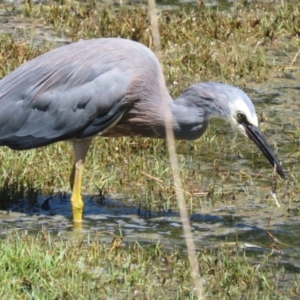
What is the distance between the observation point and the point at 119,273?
5.69 meters

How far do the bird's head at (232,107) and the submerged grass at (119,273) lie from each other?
3.76ft

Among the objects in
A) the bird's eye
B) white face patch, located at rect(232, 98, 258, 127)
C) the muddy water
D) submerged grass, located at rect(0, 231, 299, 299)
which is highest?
white face patch, located at rect(232, 98, 258, 127)

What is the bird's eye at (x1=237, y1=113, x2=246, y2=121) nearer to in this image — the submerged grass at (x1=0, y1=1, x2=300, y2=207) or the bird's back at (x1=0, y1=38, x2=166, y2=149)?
the bird's back at (x1=0, y1=38, x2=166, y2=149)

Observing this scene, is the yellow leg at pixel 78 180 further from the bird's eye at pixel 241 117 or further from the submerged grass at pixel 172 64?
the bird's eye at pixel 241 117

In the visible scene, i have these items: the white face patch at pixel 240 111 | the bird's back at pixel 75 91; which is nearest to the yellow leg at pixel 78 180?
the bird's back at pixel 75 91

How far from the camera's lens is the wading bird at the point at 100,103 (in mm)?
6922

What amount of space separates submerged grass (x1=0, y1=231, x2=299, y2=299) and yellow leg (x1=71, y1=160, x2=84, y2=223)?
0.78 m

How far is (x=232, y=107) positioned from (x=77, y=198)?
3.87 ft

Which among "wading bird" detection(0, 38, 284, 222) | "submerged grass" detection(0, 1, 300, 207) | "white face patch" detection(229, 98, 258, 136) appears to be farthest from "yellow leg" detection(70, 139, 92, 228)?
"white face patch" detection(229, 98, 258, 136)

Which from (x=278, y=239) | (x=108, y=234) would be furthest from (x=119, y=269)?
(x=278, y=239)

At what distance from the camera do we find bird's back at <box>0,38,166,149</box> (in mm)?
6918

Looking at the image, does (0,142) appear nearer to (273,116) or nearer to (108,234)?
(108,234)

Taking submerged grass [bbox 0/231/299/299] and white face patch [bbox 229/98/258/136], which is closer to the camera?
submerged grass [bbox 0/231/299/299]

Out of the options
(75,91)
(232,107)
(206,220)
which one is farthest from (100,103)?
(206,220)
